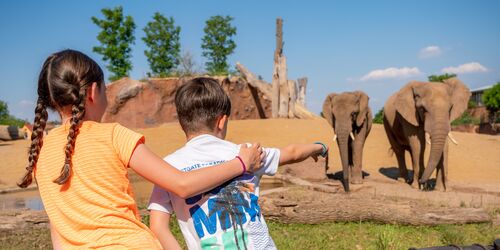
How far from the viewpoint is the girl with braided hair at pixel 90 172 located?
1.96 meters

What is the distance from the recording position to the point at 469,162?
52.7 ft

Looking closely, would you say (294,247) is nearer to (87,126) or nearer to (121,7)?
(87,126)

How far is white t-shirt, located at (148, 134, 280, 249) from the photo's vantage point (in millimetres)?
2135

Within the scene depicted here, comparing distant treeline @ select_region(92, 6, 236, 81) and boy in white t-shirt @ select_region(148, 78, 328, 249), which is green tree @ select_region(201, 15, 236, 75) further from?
boy in white t-shirt @ select_region(148, 78, 328, 249)

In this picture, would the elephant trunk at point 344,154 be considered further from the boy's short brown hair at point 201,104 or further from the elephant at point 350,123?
the boy's short brown hair at point 201,104

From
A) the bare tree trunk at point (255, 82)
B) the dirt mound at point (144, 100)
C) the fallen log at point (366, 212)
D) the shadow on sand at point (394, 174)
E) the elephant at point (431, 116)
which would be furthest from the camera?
the bare tree trunk at point (255, 82)

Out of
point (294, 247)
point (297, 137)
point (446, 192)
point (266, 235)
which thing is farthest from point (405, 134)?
point (266, 235)

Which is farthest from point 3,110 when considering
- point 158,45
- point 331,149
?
point 331,149

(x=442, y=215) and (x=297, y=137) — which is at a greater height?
(x=442, y=215)

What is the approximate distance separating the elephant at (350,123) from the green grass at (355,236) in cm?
391

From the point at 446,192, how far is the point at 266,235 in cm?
885

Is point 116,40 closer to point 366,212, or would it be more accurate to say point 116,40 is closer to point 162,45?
point 162,45

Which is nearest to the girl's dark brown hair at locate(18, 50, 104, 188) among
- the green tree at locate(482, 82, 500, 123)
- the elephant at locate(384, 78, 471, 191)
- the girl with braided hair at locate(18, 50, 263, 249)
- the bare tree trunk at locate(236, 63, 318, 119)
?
the girl with braided hair at locate(18, 50, 263, 249)

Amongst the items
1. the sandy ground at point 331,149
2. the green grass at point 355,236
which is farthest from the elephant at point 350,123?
the green grass at point 355,236
